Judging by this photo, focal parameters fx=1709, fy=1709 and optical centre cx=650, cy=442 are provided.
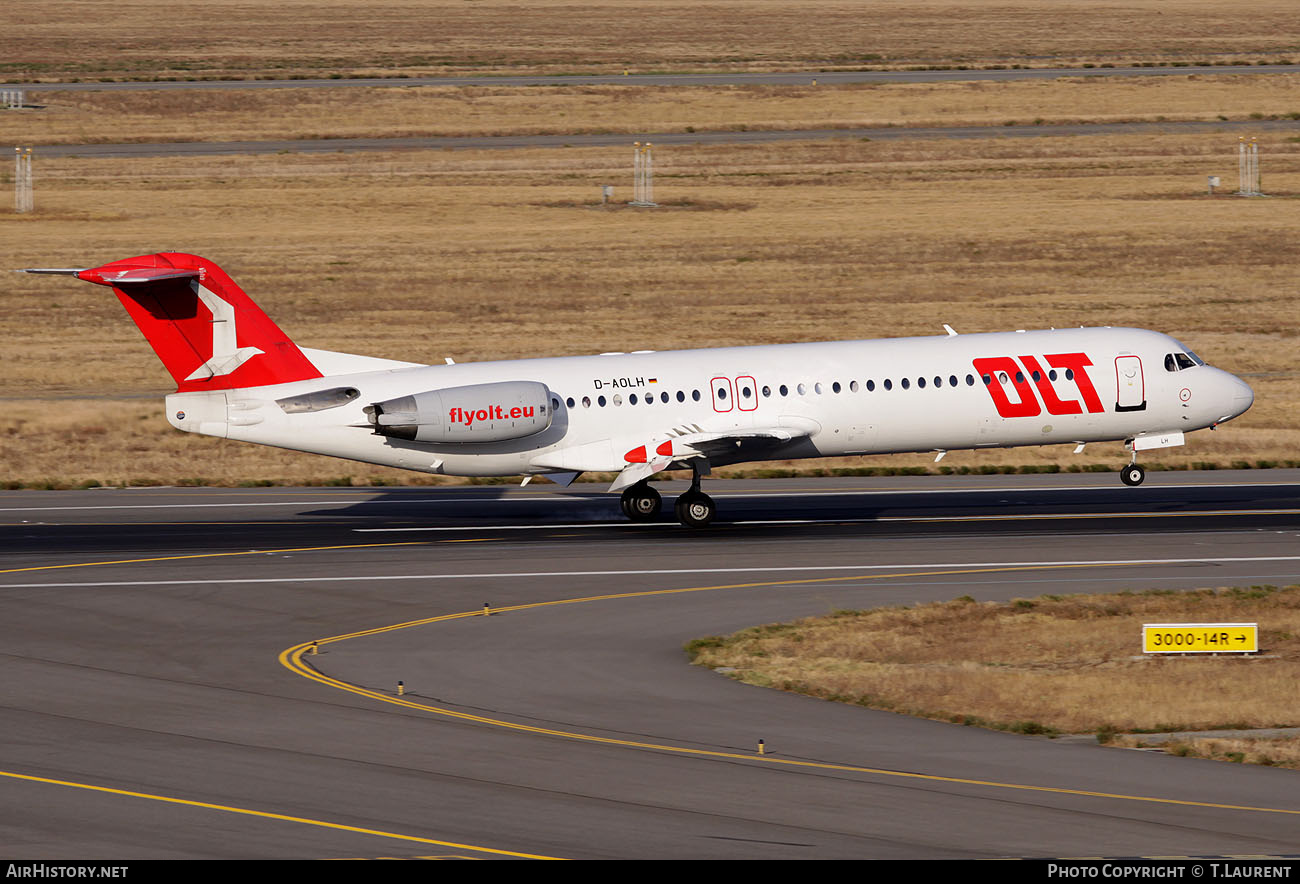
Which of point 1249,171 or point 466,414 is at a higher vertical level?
point 1249,171

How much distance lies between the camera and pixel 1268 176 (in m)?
79.7

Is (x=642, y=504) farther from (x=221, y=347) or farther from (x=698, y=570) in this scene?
(x=221, y=347)

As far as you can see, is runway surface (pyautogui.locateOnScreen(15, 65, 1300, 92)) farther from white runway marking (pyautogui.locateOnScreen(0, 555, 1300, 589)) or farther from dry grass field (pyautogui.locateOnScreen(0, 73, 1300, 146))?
white runway marking (pyautogui.locateOnScreen(0, 555, 1300, 589))

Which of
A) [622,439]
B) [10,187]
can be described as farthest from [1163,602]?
[10,187]

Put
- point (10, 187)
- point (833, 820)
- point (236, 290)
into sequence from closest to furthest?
1. point (833, 820)
2. point (236, 290)
3. point (10, 187)

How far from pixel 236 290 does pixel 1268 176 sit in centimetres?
5976

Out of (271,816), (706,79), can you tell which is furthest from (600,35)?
(271,816)

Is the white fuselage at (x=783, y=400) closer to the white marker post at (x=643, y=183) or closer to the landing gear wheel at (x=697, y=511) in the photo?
the landing gear wheel at (x=697, y=511)

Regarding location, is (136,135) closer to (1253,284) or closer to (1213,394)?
(1253,284)

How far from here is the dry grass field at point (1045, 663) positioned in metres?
20.9

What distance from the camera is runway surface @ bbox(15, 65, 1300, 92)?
333 ft

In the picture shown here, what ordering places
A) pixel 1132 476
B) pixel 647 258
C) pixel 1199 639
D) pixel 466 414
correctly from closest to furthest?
pixel 1199 639 → pixel 466 414 → pixel 1132 476 → pixel 647 258

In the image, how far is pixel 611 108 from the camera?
95.6 metres

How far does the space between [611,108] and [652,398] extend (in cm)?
6315
